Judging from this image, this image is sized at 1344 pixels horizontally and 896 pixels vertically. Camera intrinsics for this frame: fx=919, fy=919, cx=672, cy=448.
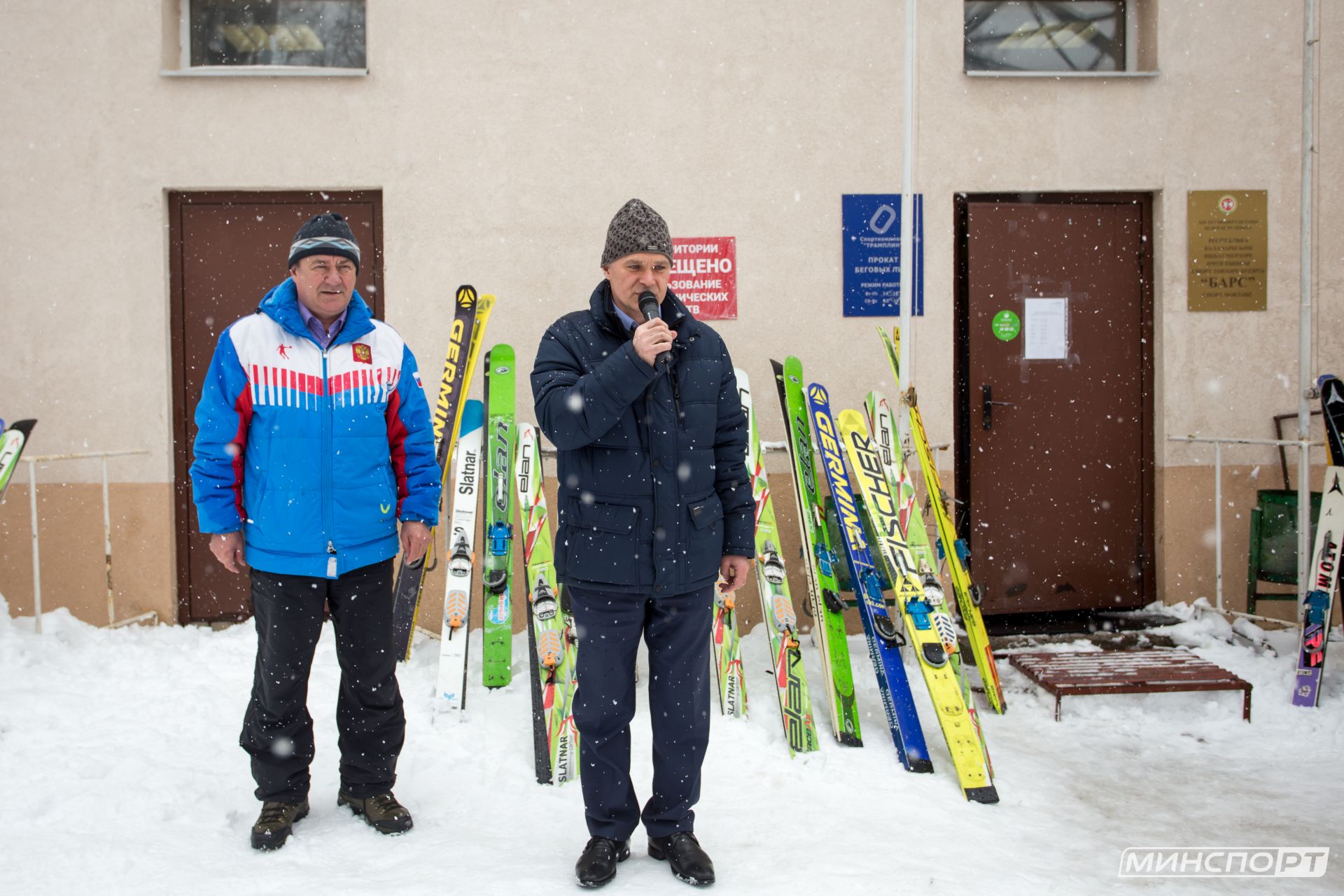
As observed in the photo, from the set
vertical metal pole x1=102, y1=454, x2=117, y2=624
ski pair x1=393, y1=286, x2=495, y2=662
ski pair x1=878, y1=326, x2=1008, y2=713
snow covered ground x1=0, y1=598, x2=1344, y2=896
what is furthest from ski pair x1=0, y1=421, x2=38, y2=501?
ski pair x1=878, y1=326, x2=1008, y2=713

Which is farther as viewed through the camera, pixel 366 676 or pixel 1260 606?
pixel 1260 606

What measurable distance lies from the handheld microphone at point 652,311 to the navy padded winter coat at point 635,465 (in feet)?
0.18

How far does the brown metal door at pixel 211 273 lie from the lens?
4.63 meters

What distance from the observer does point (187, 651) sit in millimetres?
4094

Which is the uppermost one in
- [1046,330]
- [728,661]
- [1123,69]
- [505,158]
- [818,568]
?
[1123,69]

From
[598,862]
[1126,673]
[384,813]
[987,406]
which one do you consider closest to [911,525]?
[1126,673]

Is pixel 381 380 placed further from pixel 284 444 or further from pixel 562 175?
pixel 562 175

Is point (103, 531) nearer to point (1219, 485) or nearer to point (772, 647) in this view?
point (772, 647)

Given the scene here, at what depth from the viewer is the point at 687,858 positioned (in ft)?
7.72

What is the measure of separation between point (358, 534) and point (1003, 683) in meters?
2.93

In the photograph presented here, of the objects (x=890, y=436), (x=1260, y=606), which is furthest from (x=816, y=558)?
(x=1260, y=606)

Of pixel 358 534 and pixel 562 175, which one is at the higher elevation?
pixel 562 175

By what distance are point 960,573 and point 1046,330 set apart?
5.34 feet

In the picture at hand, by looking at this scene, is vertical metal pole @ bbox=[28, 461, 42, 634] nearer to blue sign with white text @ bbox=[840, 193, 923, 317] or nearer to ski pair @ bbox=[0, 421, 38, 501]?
ski pair @ bbox=[0, 421, 38, 501]
